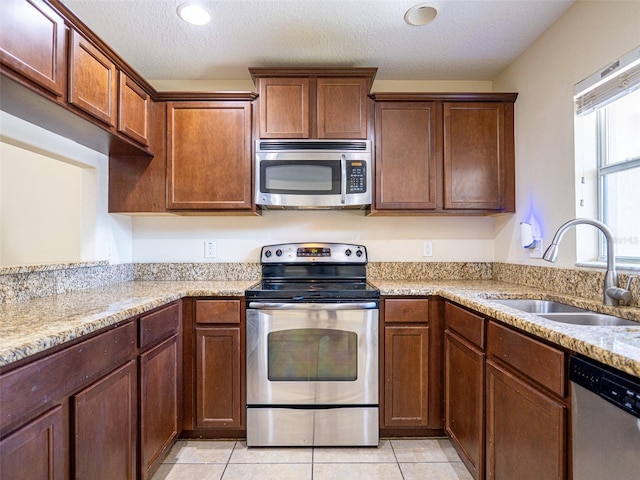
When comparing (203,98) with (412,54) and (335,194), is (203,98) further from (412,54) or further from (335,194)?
(412,54)

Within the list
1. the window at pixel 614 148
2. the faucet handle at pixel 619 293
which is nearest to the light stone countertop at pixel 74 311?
the faucet handle at pixel 619 293

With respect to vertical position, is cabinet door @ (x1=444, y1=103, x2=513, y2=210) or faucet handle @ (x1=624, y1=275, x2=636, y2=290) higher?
cabinet door @ (x1=444, y1=103, x2=513, y2=210)

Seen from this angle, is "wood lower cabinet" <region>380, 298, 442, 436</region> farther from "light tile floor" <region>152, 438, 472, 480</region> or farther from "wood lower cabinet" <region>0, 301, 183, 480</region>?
"wood lower cabinet" <region>0, 301, 183, 480</region>

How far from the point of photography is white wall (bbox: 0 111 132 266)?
215cm

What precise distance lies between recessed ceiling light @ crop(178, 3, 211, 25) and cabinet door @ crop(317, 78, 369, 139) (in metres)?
0.73

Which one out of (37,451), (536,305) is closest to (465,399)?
(536,305)

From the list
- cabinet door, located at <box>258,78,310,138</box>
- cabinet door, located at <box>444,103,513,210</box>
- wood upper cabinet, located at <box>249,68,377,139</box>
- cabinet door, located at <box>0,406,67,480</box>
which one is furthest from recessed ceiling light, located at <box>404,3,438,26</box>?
cabinet door, located at <box>0,406,67,480</box>

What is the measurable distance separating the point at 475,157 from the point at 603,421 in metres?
1.74

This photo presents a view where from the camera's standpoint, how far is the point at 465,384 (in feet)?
5.62

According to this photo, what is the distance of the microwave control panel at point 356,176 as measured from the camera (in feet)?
7.21

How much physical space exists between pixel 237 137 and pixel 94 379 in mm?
1562

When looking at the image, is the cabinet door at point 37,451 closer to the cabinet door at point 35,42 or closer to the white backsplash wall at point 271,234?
the cabinet door at point 35,42

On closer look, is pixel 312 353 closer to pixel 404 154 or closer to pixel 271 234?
pixel 271 234

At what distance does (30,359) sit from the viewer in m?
0.91
